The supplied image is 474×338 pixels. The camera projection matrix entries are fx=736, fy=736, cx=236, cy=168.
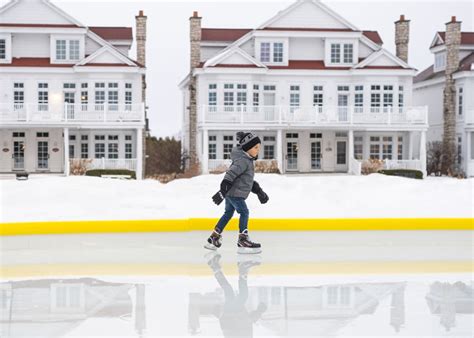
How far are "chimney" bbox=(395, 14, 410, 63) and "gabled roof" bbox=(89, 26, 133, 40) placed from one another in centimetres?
1494

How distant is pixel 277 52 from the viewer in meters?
38.6

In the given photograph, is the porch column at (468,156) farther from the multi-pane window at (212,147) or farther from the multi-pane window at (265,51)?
the multi-pane window at (212,147)

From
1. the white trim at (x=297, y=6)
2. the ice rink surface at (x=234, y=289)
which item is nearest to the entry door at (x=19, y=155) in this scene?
the white trim at (x=297, y=6)

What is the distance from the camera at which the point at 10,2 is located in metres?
37.5

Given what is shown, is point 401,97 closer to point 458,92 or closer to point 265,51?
point 458,92

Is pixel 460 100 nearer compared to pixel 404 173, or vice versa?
pixel 404 173

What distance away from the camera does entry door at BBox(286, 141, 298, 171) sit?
123 feet

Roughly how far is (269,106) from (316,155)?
13.0ft

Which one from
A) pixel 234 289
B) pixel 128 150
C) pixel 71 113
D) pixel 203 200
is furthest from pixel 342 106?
pixel 234 289

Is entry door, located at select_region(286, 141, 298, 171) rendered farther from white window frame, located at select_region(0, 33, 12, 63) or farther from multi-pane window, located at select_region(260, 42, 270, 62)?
white window frame, located at select_region(0, 33, 12, 63)

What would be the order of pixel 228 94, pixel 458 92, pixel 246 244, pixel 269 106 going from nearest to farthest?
1. pixel 246 244
2. pixel 269 106
3. pixel 228 94
4. pixel 458 92

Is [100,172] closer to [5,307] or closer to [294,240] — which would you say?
[294,240]

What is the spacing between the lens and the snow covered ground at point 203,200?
1541cm

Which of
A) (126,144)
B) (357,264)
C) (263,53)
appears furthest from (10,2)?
(357,264)
